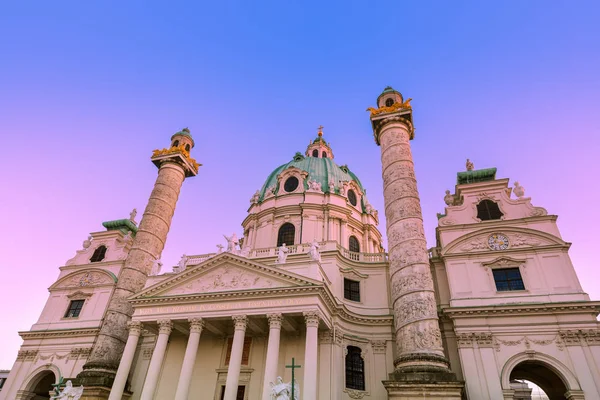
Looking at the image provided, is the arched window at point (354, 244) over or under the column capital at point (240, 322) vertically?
over

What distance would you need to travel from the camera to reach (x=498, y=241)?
22766 millimetres

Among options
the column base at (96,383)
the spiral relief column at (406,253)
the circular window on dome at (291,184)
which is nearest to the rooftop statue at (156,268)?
the column base at (96,383)

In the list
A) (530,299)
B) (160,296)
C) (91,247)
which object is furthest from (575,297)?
(91,247)

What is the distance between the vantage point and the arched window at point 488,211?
2398cm

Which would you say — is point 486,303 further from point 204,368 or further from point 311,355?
point 204,368

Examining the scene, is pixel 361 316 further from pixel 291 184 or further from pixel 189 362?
pixel 291 184

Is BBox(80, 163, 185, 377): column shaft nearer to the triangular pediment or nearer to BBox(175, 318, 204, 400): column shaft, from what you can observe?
the triangular pediment

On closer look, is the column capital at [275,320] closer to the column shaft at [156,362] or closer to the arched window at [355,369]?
the arched window at [355,369]

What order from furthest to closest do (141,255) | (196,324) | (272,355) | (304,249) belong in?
1. (141,255)
2. (304,249)
3. (196,324)
4. (272,355)

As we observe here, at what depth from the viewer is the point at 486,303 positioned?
20938mm

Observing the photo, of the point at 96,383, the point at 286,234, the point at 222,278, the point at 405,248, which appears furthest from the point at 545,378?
the point at 96,383

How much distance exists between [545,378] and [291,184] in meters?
23.0

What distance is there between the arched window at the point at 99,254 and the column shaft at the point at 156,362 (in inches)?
520

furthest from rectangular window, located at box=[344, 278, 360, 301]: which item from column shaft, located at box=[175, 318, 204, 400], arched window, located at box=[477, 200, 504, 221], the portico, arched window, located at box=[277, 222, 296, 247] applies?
column shaft, located at box=[175, 318, 204, 400]
